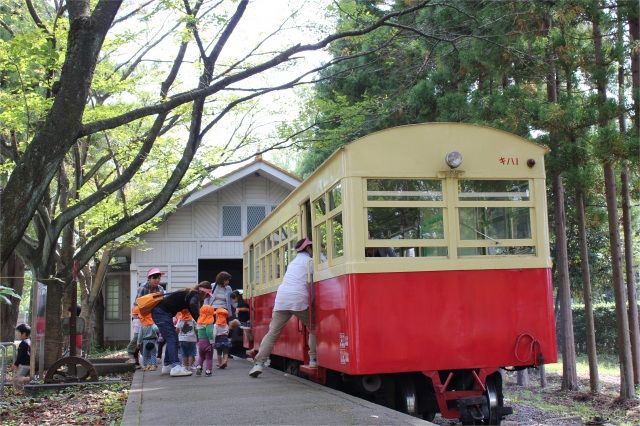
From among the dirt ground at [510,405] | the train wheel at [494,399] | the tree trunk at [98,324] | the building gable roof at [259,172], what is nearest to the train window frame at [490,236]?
the train wheel at [494,399]

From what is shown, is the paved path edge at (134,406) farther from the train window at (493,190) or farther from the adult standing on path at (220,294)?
the train window at (493,190)

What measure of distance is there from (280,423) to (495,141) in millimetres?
3512

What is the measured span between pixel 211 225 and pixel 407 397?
→ 14965mm

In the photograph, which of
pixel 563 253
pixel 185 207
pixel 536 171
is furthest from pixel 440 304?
pixel 185 207

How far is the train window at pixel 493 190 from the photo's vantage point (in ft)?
21.8

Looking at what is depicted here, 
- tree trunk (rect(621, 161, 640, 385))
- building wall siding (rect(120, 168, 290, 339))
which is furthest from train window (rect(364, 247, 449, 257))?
building wall siding (rect(120, 168, 290, 339))

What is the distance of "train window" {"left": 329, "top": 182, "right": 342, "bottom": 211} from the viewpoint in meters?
6.66

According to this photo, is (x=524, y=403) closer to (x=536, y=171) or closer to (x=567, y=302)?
(x=567, y=302)

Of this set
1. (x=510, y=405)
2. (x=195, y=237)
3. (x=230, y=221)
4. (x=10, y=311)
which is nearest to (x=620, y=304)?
(x=510, y=405)

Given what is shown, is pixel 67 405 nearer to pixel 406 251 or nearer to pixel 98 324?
pixel 406 251

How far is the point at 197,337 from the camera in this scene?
9.51 m

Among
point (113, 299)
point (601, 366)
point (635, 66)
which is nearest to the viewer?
point (635, 66)

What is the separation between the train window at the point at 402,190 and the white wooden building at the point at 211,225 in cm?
1351

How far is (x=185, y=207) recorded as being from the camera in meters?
20.8
